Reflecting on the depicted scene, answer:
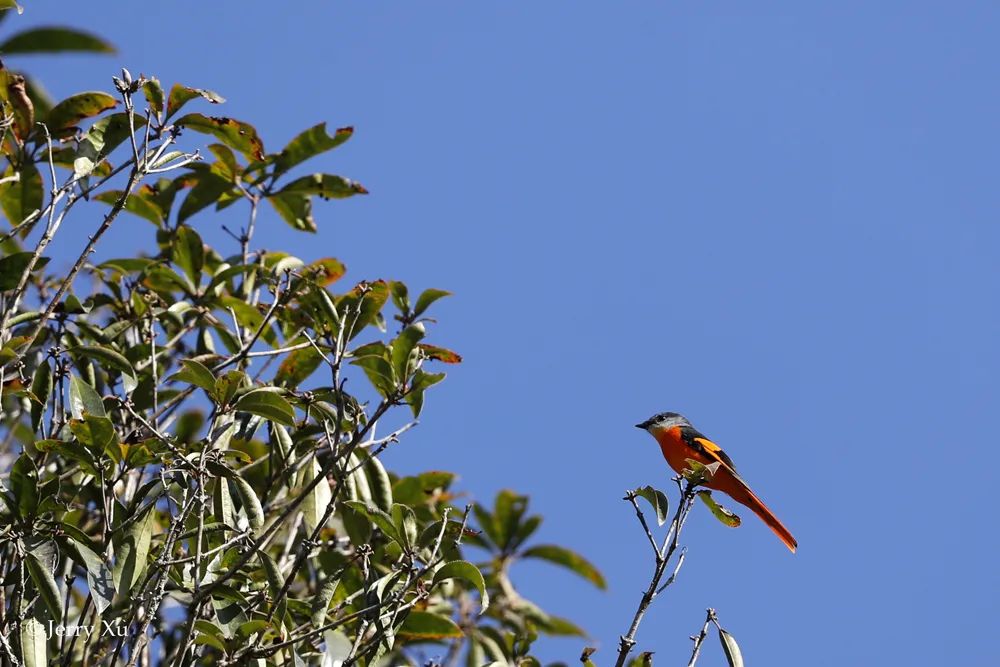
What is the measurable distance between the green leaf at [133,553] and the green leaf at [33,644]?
0.82ft

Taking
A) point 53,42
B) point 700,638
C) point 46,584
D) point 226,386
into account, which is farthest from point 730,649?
point 53,42

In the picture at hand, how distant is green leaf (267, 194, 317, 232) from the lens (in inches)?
213

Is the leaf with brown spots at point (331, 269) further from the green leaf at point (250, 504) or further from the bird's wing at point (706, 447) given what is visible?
the bird's wing at point (706, 447)

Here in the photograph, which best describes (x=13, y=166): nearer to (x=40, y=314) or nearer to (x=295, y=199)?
(x=40, y=314)

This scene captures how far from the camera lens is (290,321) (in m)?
5.08

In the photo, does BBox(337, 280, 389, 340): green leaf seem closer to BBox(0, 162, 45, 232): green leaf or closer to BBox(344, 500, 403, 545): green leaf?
BBox(344, 500, 403, 545): green leaf

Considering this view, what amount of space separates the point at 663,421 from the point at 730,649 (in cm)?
414

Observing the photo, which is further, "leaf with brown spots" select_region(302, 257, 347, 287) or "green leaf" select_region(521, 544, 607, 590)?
"green leaf" select_region(521, 544, 607, 590)

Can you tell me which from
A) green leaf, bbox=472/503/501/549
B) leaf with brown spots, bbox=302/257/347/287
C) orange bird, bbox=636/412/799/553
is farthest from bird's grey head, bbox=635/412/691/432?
leaf with brown spots, bbox=302/257/347/287

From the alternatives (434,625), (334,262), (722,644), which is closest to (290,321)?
(334,262)

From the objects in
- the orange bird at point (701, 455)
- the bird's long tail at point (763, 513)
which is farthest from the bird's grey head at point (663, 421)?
the bird's long tail at point (763, 513)

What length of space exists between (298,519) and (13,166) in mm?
1881

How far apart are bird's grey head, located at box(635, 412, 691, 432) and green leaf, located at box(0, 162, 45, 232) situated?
13.9 ft

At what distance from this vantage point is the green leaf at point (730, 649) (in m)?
3.38
